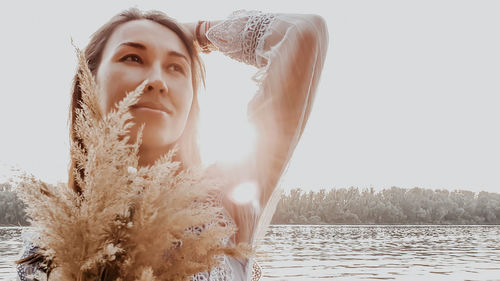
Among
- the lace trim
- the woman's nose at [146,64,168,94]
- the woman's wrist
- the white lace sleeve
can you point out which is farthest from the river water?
the white lace sleeve

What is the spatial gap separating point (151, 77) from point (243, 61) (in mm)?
470

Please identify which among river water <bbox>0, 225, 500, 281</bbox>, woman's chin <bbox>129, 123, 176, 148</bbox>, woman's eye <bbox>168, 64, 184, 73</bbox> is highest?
woman's eye <bbox>168, 64, 184, 73</bbox>

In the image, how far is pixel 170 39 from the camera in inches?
72.4

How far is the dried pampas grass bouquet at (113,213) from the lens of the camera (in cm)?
95

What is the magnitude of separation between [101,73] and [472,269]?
5454 cm

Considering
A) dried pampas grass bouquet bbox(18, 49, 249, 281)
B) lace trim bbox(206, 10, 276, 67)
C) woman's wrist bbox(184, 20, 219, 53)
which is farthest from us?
woman's wrist bbox(184, 20, 219, 53)

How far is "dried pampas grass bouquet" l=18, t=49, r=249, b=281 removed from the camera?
0.95 metres

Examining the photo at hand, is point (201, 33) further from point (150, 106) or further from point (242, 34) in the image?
point (150, 106)

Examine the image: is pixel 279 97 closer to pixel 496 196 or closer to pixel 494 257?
pixel 494 257

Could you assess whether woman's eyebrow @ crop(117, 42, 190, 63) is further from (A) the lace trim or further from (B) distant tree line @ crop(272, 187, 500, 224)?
(B) distant tree line @ crop(272, 187, 500, 224)

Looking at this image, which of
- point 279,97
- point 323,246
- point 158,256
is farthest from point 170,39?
point 323,246

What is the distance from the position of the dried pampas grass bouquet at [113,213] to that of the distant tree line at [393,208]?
111 metres

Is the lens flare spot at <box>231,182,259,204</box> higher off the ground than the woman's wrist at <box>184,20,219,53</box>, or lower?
lower

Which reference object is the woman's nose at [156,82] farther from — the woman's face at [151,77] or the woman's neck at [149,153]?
the woman's neck at [149,153]
